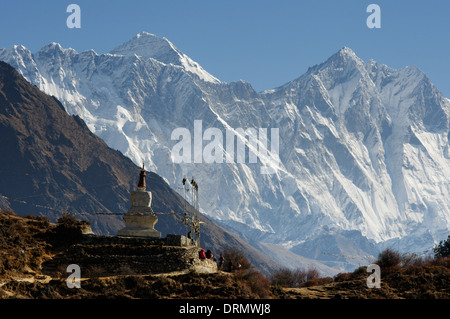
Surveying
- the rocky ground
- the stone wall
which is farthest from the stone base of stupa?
the stone wall

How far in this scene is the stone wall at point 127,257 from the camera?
65500 mm

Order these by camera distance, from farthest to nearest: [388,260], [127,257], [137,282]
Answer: [388,260] < [127,257] < [137,282]

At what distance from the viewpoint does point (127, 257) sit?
66125mm

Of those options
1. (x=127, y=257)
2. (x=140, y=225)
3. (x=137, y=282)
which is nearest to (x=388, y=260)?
(x=140, y=225)

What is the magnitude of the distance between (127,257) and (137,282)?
3.96 metres

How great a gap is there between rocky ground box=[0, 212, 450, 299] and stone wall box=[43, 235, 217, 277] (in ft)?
3.28

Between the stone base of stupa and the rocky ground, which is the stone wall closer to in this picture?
the rocky ground

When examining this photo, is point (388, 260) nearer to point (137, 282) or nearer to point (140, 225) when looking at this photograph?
point (140, 225)

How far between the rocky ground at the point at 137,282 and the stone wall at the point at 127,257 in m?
1.00

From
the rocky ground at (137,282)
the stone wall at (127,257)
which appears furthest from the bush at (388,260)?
the stone wall at (127,257)
